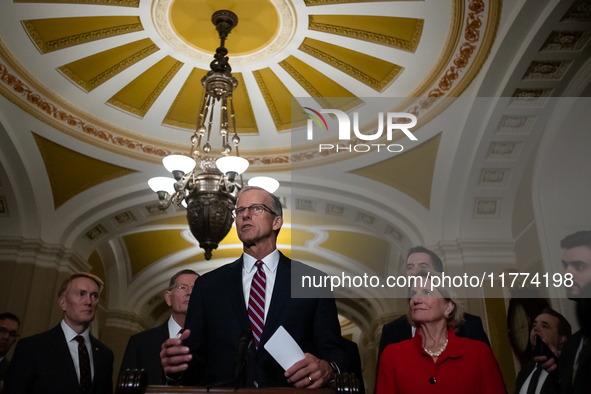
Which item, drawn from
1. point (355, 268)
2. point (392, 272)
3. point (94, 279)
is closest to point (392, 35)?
point (94, 279)

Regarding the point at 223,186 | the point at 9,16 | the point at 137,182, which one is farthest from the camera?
the point at 137,182

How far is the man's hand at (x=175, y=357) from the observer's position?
1873 mm

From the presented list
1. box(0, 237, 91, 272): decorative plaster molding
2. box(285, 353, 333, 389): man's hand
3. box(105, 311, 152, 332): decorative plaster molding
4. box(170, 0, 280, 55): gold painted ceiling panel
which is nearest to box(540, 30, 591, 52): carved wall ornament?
box(170, 0, 280, 55): gold painted ceiling panel

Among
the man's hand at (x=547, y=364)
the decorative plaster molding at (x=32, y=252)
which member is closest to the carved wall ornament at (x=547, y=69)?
the man's hand at (x=547, y=364)

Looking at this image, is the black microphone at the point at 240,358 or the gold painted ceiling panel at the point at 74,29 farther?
the gold painted ceiling panel at the point at 74,29

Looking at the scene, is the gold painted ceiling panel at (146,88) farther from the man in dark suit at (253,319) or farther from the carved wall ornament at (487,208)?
the man in dark suit at (253,319)

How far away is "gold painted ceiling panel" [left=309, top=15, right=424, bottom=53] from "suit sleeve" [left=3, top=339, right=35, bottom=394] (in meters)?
4.58

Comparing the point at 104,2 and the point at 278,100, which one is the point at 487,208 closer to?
the point at 278,100

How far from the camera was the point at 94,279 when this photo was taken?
3275 mm

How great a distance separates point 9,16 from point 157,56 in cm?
168

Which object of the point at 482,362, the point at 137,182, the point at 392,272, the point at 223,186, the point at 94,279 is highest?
the point at 137,182

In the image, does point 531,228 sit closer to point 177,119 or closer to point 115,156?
point 177,119

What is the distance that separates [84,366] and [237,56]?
464 cm

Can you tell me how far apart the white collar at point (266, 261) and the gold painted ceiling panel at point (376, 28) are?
13.9ft
